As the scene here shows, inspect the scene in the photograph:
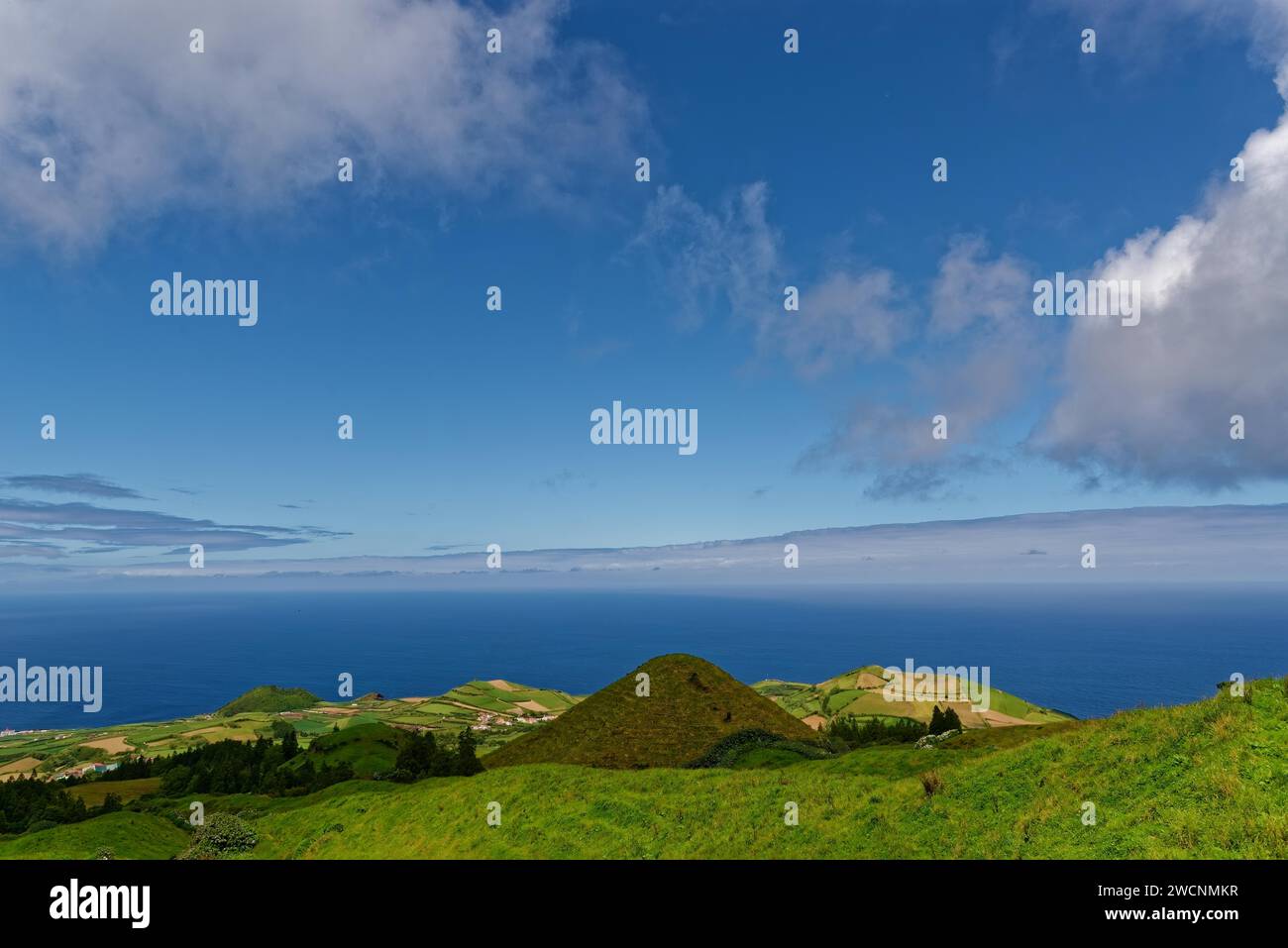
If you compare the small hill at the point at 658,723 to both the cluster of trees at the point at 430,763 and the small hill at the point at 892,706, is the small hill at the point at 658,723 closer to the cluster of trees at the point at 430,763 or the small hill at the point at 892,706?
the cluster of trees at the point at 430,763

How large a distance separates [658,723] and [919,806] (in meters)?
51.9

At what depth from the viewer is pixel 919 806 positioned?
23.8m

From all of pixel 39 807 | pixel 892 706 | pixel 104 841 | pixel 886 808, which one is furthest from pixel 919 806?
pixel 892 706

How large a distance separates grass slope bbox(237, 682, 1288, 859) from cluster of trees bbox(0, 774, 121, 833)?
54901 mm

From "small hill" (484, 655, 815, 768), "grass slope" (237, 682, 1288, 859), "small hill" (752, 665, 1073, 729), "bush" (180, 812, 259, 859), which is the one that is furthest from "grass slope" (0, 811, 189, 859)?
"small hill" (752, 665, 1073, 729)

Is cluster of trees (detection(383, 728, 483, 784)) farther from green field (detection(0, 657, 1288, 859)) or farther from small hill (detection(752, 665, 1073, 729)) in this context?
small hill (detection(752, 665, 1073, 729))

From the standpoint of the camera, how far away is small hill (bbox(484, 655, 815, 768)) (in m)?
64.4

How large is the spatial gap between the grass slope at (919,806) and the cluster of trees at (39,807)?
54.9m

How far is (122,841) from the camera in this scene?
136 feet

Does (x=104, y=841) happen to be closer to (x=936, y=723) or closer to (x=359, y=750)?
(x=359, y=750)
